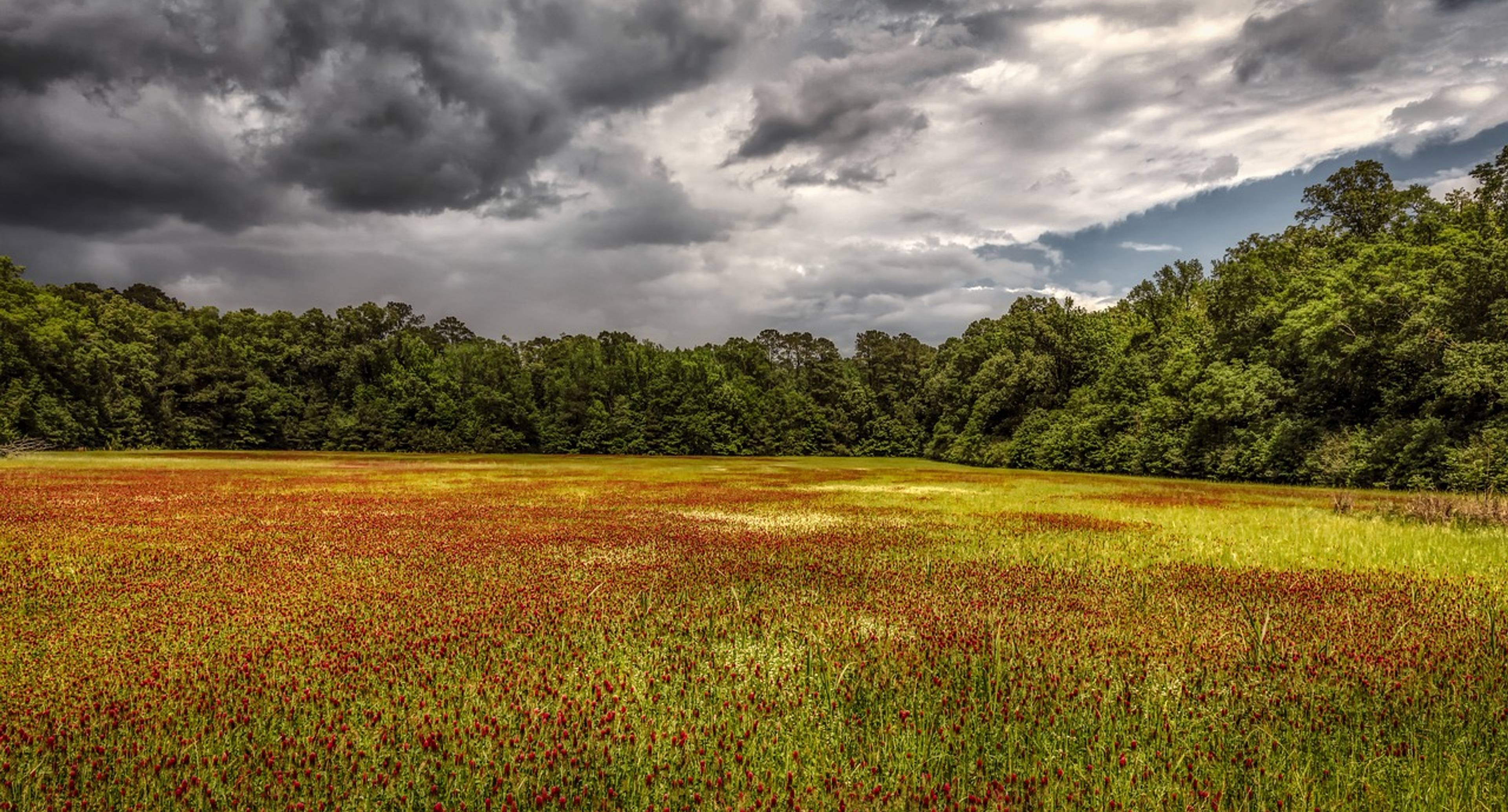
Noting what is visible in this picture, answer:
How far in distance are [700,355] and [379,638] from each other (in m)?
102

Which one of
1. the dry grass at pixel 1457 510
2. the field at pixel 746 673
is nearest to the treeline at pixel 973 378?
the dry grass at pixel 1457 510

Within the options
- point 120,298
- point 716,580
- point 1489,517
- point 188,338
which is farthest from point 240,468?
point 120,298

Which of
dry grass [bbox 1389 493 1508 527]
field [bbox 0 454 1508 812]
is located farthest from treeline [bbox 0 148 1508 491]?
field [bbox 0 454 1508 812]

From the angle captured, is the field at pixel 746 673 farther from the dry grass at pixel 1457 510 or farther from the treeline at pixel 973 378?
the treeline at pixel 973 378

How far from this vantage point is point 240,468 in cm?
4250

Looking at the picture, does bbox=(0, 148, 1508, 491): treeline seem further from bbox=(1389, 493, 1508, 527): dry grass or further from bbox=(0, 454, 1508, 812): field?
bbox=(0, 454, 1508, 812): field

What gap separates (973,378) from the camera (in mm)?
87312

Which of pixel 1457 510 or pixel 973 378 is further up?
pixel 973 378

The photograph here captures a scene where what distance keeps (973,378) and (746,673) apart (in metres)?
85.6

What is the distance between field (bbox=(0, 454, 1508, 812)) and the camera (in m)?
4.59

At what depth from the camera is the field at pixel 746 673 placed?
15.0ft

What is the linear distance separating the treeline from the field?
31759 mm

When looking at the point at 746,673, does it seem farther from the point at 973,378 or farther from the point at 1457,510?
the point at 973,378

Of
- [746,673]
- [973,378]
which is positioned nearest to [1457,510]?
[746,673]
